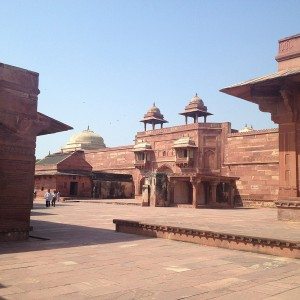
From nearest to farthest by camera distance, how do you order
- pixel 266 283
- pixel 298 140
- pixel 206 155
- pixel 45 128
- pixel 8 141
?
pixel 266 283 < pixel 8 141 < pixel 45 128 < pixel 298 140 < pixel 206 155

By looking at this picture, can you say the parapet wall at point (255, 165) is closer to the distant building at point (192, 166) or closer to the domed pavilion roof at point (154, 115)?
the distant building at point (192, 166)

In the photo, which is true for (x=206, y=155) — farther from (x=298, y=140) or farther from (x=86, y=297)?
(x=86, y=297)

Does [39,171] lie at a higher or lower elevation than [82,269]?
higher

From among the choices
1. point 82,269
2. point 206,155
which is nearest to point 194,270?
point 82,269

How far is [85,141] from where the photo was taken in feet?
192

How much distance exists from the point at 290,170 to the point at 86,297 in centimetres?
954

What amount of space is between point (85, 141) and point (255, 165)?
112ft

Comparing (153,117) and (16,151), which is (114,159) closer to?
(153,117)

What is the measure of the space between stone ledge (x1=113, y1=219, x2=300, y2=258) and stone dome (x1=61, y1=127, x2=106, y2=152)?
158ft

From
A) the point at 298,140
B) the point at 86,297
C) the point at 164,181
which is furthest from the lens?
the point at 164,181

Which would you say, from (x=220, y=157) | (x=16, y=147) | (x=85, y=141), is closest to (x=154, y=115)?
(x=220, y=157)

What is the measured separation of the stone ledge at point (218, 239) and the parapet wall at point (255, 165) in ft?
68.5

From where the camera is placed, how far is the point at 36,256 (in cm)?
626

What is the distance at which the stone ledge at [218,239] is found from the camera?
22.1ft
